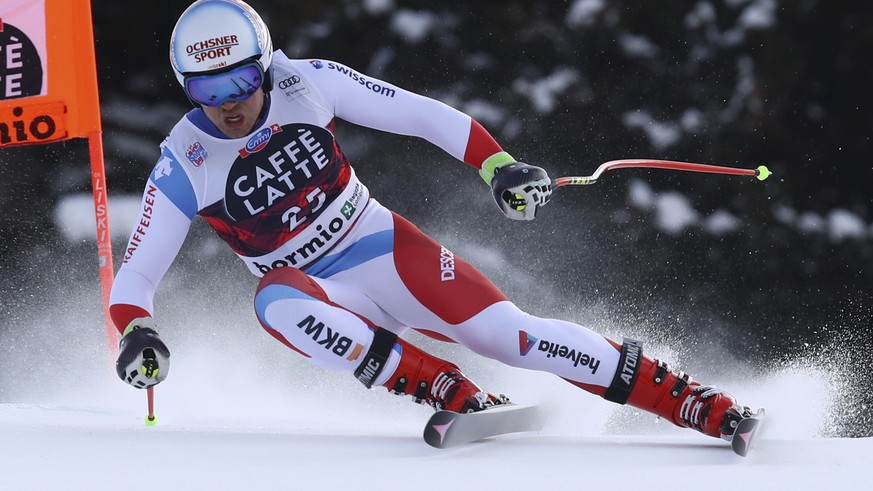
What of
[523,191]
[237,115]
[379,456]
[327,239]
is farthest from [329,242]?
[379,456]

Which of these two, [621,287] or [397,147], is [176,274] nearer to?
[397,147]

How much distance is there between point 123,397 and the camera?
12.1ft

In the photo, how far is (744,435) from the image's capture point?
2219mm

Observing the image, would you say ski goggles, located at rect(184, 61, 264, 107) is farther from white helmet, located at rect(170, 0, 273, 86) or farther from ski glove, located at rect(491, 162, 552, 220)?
ski glove, located at rect(491, 162, 552, 220)

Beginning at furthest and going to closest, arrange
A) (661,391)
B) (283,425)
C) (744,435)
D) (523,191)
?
(283,425)
(661,391)
(523,191)
(744,435)

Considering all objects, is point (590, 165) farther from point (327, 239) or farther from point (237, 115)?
point (237, 115)

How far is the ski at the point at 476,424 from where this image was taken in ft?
7.27

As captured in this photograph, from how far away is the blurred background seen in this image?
4672 millimetres

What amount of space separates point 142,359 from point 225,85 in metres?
0.67

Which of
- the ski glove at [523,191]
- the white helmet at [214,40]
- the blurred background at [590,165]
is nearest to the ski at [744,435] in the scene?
the ski glove at [523,191]

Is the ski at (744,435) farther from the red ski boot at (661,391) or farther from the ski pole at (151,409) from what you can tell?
the ski pole at (151,409)

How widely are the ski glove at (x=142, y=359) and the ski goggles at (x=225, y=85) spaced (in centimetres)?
57

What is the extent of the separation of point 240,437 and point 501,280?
2.63 meters

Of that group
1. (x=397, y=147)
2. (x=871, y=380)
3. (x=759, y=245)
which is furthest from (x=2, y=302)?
(x=871, y=380)
